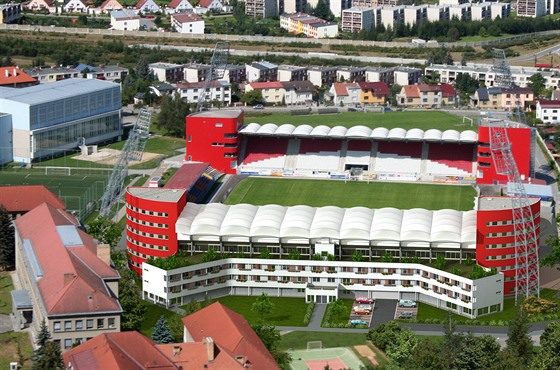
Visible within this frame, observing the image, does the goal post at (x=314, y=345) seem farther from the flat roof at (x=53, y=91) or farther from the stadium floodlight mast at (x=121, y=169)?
A: the flat roof at (x=53, y=91)

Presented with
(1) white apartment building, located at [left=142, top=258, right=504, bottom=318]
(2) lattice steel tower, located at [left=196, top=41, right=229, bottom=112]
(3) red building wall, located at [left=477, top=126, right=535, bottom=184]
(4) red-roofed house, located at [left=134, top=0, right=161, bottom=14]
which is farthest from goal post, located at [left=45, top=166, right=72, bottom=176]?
(4) red-roofed house, located at [left=134, top=0, right=161, bottom=14]

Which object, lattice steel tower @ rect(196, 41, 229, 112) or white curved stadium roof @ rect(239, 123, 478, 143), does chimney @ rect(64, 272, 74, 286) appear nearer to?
white curved stadium roof @ rect(239, 123, 478, 143)

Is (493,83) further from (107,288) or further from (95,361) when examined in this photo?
(95,361)

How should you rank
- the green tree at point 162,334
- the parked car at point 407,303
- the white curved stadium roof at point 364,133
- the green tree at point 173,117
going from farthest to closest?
1. the green tree at point 173,117
2. the white curved stadium roof at point 364,133
3. the parked car at point 407,303
4. the green tree at point 162,334

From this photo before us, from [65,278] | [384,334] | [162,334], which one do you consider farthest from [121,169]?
[384,334]

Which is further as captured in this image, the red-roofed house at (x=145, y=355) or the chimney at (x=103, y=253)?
the chimney at (x=103, y=253)

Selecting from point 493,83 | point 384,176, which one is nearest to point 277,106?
point 493,83

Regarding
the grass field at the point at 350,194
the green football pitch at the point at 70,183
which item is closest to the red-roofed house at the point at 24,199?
the green football pitch at the point at 70,183
